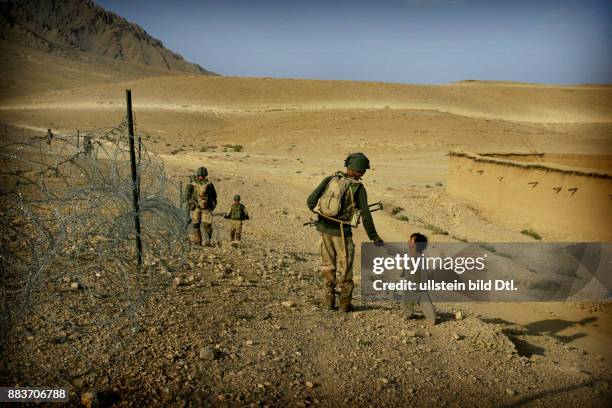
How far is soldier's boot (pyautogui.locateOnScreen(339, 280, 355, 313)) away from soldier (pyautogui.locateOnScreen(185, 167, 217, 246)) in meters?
3.37

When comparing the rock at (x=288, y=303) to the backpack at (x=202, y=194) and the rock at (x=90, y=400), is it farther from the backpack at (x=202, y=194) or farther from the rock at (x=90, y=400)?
the backpack at (x=202, y=194)

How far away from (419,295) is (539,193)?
770cm

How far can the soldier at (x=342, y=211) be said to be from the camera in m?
5.19

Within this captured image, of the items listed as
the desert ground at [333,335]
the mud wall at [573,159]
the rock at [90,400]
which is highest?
the mud wall at [573,159]

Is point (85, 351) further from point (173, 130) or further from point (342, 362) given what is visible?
point (173, 130)

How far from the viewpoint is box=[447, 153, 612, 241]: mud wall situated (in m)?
10.3

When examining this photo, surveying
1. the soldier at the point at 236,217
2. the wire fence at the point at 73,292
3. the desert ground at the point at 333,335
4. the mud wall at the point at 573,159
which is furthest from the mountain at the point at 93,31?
the wire fence at the point at 73,292

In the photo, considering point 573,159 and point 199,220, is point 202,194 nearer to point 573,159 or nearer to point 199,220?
point 199,220

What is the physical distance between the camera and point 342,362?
4.52 metres

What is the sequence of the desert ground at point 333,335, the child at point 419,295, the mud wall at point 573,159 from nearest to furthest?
the desert ground at point 333,335
the child at point 419,295
the mud wall at point 573,159

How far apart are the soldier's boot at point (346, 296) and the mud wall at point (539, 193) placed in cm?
720

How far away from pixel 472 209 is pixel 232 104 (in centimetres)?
4439

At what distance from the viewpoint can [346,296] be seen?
18.2ft

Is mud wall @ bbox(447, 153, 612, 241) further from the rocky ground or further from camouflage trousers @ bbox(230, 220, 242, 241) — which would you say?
camouflage trousers @ bbox(230, 220, 242, 241)
